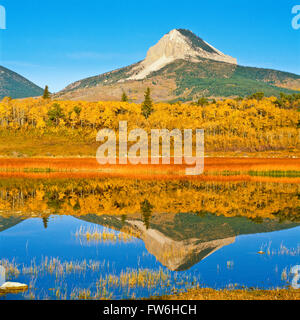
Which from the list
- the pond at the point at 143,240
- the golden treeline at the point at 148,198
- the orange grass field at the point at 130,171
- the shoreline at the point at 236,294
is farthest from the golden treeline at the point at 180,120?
the shoreline at the point at 236,294

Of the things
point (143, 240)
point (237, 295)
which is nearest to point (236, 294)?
point (237, 295)

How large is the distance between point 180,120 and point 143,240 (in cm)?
13357

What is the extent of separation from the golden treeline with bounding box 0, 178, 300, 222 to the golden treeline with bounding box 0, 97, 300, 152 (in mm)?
82790

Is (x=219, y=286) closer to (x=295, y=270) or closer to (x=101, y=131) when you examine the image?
(x=295, y=270)

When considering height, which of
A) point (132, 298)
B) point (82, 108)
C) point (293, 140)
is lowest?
point (132, 298)

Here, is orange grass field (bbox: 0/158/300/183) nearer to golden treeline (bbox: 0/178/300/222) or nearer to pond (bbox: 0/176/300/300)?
golden treeline (bbox: 0/178/300/222)

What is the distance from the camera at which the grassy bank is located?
11656 millimetres

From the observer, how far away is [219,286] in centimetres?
1320

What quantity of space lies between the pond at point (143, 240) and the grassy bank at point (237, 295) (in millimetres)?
761

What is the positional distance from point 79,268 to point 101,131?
12393 cm

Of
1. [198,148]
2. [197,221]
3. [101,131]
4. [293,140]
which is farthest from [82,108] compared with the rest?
[197,221]

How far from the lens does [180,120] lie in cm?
15162
